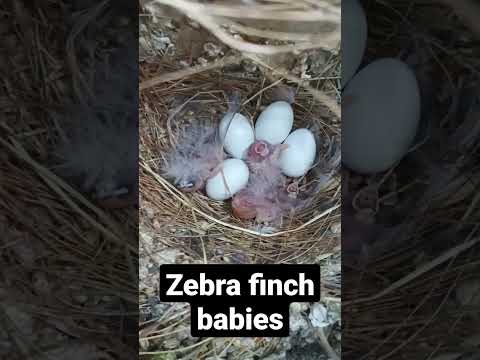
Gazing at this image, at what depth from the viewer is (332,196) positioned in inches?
26.4

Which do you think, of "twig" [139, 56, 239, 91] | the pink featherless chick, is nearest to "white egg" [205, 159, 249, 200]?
the pink featherless chick

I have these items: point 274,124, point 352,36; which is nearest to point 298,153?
point 274,124

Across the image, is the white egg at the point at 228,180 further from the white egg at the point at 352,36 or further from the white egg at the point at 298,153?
the white egg at the point at 352,36

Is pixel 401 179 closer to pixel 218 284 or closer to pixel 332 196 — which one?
pixel 332 196

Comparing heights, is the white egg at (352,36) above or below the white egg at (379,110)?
above

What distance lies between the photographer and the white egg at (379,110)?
66 centimetres

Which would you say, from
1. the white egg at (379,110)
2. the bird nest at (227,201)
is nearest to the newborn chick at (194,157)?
the bird nest at (227,201)

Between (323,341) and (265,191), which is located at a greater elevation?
(265,191)

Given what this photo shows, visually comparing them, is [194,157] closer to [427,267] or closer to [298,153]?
[298,153]

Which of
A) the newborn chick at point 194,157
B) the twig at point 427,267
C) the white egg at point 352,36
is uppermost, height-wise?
the white egg at point 352,36

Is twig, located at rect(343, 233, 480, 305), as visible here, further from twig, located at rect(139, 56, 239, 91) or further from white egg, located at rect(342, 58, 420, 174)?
twig, located at rect(139, 56, 239, 91)

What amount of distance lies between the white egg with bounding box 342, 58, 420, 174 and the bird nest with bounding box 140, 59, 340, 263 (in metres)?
0.03

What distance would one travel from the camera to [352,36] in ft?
2.18

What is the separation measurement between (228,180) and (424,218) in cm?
26
